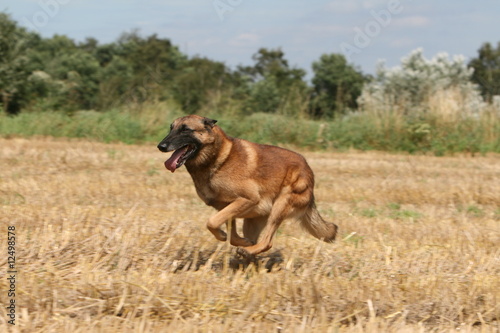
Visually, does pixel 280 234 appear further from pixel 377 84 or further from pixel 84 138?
pixel 377 84

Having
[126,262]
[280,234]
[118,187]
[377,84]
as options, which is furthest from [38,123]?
[377,84]

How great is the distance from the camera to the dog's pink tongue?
531cm

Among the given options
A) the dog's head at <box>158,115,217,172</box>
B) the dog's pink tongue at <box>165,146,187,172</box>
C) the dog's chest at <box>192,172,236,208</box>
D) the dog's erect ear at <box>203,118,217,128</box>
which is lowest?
the dog's chest at <box>192,172,236,208</box>

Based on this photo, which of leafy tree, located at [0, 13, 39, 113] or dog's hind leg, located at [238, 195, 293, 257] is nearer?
dog's hind leg, located at [238, 195, 293, 257]

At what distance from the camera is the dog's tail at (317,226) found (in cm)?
616

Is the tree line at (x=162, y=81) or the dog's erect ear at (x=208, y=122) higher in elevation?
the tree line at (x=162, y=81)

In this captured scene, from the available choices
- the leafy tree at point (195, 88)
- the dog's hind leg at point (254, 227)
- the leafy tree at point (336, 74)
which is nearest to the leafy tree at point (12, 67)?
the leafy tree at point (195, 88)

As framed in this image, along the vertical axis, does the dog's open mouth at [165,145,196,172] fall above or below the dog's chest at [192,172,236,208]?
above

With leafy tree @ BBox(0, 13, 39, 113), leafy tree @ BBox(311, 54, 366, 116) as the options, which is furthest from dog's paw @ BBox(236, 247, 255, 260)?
leafy tree @ BBox(311, 54, 366, 116)

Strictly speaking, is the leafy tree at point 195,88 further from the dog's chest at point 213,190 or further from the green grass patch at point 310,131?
the dog's chest at point 213,190

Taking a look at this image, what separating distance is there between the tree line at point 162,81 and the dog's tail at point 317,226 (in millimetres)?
11369

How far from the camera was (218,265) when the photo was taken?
5492 millimetres

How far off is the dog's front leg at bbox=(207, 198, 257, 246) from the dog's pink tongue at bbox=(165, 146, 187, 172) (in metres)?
0.58

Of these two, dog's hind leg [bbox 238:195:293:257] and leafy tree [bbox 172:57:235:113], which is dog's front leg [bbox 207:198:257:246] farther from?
leafy tree [bbox 172:57:235:113]
